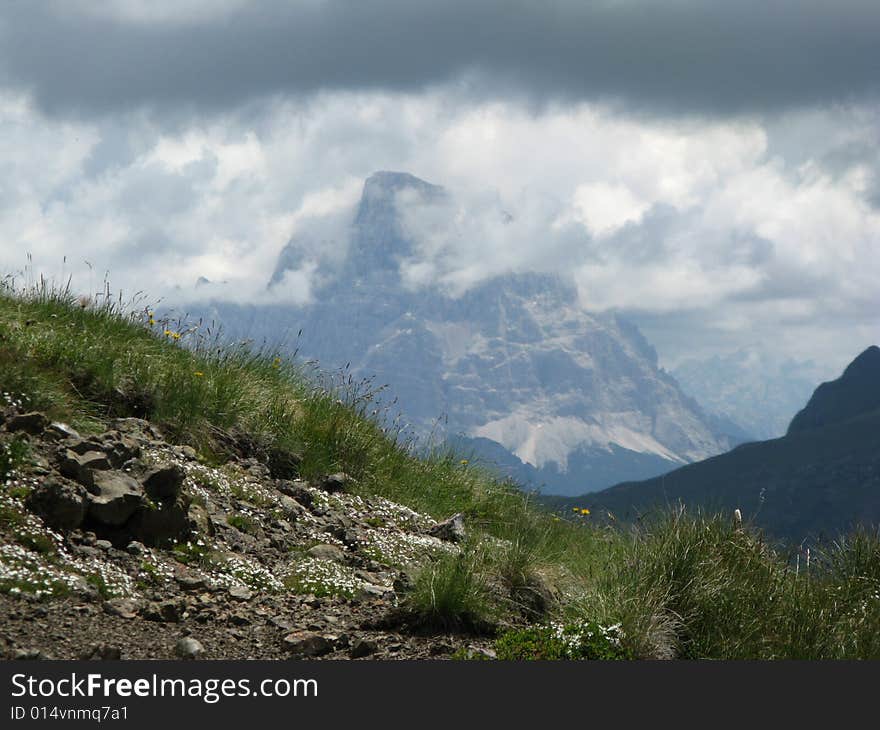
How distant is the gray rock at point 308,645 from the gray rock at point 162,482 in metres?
2.73

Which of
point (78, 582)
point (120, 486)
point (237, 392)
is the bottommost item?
point (78, 582)

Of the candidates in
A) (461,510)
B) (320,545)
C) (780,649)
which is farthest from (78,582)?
(461,510)

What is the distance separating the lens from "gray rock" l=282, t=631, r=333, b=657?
9242 millimetres

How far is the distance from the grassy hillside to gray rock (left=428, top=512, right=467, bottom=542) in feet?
1.37

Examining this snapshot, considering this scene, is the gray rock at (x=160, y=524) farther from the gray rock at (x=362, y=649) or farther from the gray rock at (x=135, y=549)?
the gray rock at (x=362, y=649)

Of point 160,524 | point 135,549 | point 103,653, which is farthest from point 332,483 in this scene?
point 103,653

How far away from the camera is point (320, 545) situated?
40.7ft

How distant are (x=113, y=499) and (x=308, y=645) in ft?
9.54

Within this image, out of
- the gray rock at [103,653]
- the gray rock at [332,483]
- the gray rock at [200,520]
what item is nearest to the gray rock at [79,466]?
the gray rock at [200,520]

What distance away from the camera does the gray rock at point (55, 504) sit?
10344 millimetres

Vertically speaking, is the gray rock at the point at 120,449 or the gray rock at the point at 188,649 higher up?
the gray rock at the point at 120,449

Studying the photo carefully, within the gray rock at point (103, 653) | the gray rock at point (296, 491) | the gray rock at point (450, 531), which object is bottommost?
the gray rock at point (103, 653)

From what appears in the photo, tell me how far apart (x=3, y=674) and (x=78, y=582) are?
6.75 ft

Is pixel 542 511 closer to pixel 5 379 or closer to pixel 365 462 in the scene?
pixel 365 462
